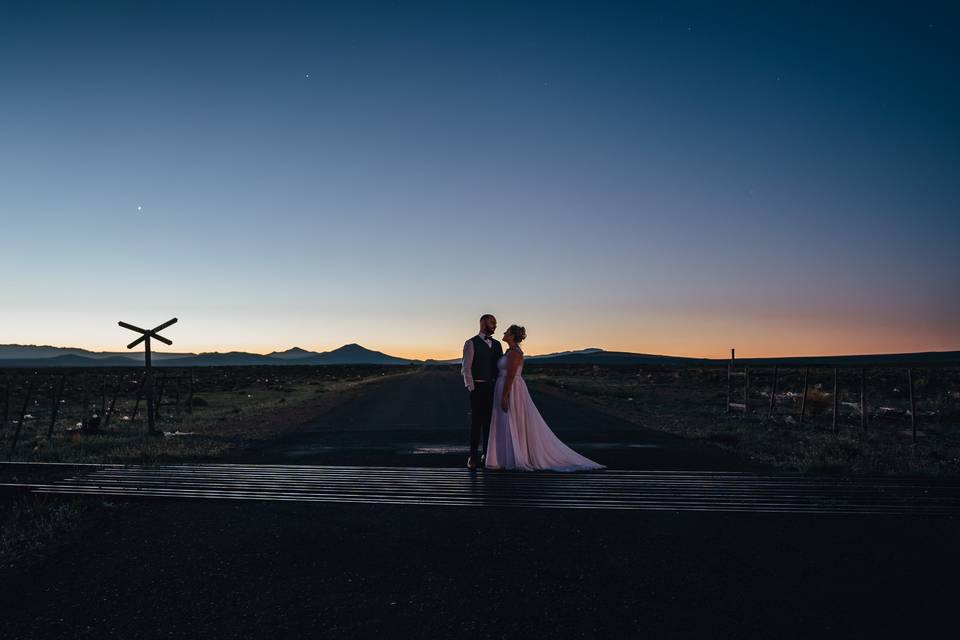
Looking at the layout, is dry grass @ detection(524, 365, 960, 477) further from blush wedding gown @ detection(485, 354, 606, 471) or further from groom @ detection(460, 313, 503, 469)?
groom @ detection(460, 313, 503, 469)

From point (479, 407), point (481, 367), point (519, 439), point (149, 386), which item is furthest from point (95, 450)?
point (519, 439)

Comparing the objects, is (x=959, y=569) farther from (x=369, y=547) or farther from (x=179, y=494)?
(x=179, y=494)

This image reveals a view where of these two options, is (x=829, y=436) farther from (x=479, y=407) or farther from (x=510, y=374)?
(x=479, y=407)

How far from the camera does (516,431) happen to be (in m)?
9.40

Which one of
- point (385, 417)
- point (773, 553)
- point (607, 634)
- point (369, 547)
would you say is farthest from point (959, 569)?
point (385, 417)

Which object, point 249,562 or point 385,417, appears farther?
point 385,417

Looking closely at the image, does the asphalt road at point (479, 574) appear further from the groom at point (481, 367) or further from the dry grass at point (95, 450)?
the groom at point (481, 367)

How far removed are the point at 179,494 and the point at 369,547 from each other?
11.1 feet

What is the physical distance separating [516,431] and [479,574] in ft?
15.2

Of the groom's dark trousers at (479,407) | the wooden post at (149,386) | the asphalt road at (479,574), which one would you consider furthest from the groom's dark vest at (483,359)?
the wooden post at (149,386)

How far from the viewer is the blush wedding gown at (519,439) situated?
9336 millimetres

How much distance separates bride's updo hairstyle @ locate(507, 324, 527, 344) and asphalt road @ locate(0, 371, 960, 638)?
301 centimetres

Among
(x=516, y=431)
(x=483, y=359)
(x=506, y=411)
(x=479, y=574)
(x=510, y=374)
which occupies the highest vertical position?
(x=483, y=359)

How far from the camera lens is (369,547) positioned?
5512mm
